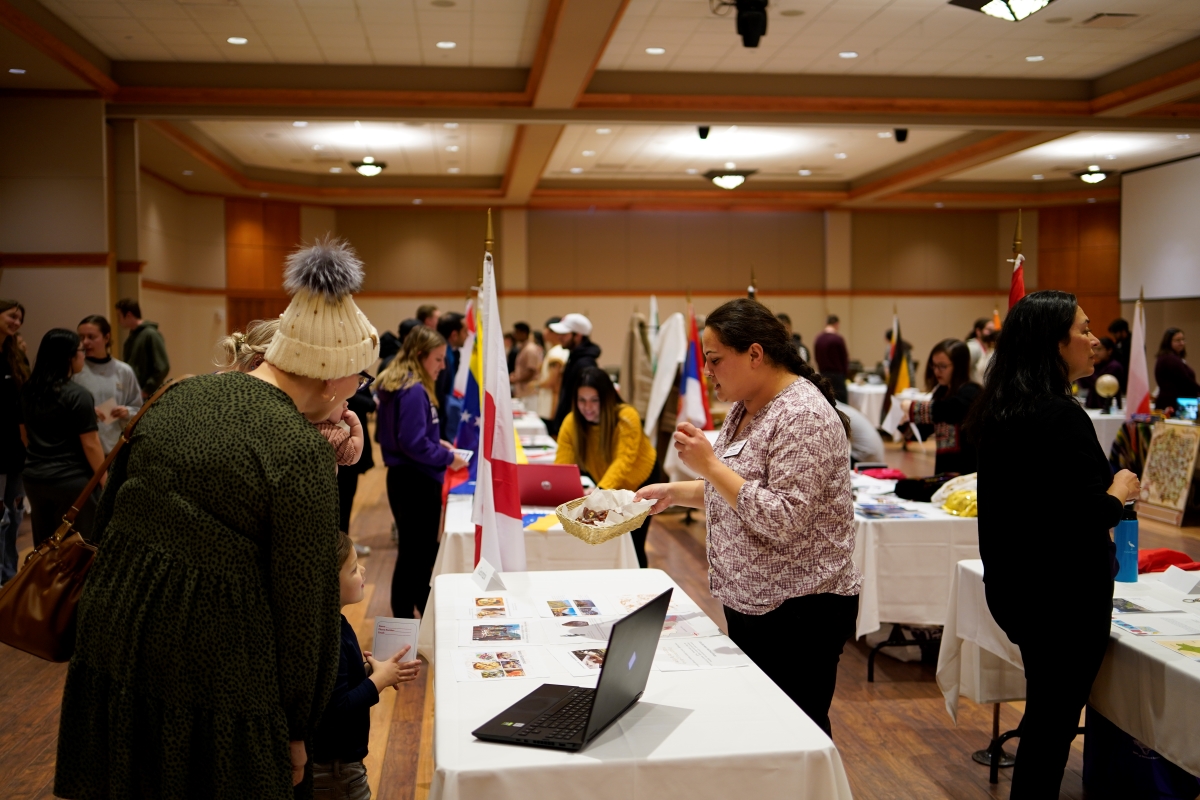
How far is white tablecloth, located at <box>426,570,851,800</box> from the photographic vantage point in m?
1.71

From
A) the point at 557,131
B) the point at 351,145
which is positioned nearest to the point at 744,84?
the point at 557,131

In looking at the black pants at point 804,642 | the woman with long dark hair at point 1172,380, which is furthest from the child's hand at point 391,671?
the woman with long dark hair at point 1172,380

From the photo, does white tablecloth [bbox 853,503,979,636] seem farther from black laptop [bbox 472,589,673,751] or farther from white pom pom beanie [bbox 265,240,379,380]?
white pom pom beanie [bbox 265,240,379,380]

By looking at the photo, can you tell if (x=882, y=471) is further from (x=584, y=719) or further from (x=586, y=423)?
(x=584, y=719)

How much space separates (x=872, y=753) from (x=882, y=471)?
6.82ft

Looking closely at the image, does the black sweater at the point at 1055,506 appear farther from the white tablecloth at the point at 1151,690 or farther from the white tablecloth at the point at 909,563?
the white tablecloth at the point at 909,563

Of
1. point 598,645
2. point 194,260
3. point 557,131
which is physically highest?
point 557,131

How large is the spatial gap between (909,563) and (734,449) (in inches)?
87.6

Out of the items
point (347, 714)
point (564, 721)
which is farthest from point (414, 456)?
point (564, 721)

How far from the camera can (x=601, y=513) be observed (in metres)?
2.78

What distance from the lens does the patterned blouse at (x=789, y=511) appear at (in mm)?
2186

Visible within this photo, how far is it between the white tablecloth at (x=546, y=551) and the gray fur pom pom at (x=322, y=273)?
2.28 meters

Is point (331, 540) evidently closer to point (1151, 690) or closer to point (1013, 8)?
point (1151, 690)

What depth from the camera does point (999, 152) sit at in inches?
477
